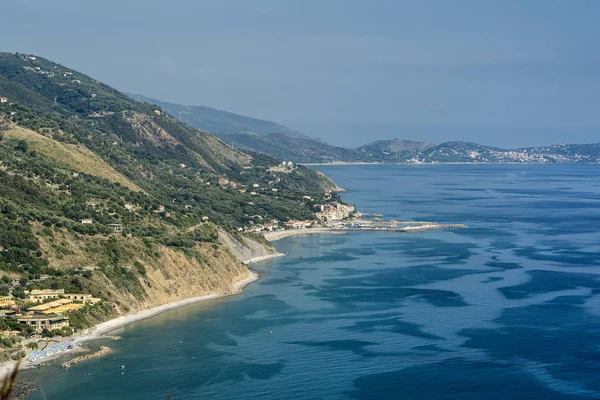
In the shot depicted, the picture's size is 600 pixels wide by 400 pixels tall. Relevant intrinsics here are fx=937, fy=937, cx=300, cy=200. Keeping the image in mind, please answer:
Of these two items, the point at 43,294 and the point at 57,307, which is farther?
the point at 43,294

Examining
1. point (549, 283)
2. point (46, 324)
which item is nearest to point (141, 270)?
point (46, 324)

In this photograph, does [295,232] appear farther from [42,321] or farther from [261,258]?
[42,321]

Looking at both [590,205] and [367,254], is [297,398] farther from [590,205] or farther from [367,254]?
[590,205]

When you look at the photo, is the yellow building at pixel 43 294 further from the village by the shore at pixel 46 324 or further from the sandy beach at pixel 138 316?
the sandy beach at pixel 138 316

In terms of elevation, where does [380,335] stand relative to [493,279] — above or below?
below

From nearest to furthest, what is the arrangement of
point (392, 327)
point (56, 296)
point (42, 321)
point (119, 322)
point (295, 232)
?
point (42, 321) → point (392, 327) → point (56, 296) → point (119, 322) → point (295, 232)

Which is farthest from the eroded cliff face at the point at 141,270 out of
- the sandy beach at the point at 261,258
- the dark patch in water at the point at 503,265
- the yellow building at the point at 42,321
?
the dark patch in water at the point at 503,265

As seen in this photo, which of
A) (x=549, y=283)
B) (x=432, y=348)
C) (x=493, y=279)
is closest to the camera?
(x=432, y=348)
